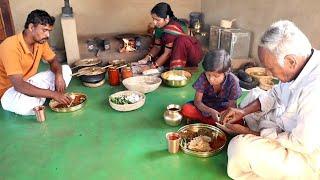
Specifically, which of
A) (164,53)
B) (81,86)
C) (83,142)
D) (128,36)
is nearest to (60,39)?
(128,36)

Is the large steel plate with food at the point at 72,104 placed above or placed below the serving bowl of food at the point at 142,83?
below

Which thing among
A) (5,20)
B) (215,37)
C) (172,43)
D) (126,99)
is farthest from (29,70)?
(215,37)

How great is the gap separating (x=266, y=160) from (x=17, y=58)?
90.7 inches

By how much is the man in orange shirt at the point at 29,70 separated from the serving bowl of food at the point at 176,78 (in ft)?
3.93

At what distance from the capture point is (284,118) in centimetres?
180

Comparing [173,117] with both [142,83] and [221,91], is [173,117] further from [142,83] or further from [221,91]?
[142,83]

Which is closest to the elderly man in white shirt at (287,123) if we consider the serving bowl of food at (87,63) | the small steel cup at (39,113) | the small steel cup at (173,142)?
the small steel cup at (173,142)

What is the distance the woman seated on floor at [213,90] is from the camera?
7.36 feet

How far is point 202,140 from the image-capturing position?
90.3 inches

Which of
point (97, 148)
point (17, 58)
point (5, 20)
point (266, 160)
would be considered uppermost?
point (5, 20)

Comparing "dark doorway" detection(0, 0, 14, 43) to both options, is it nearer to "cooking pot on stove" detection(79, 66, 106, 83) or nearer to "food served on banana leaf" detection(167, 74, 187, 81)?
"cooking pot on stove" detection(79, 66, 106, 83)

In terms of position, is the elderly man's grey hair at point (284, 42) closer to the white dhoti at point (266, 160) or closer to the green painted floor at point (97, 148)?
the white dhoti at point (266, 160)

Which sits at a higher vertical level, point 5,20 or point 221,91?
point 5,20

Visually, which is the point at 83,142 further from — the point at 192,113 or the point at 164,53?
the point at 164,53
